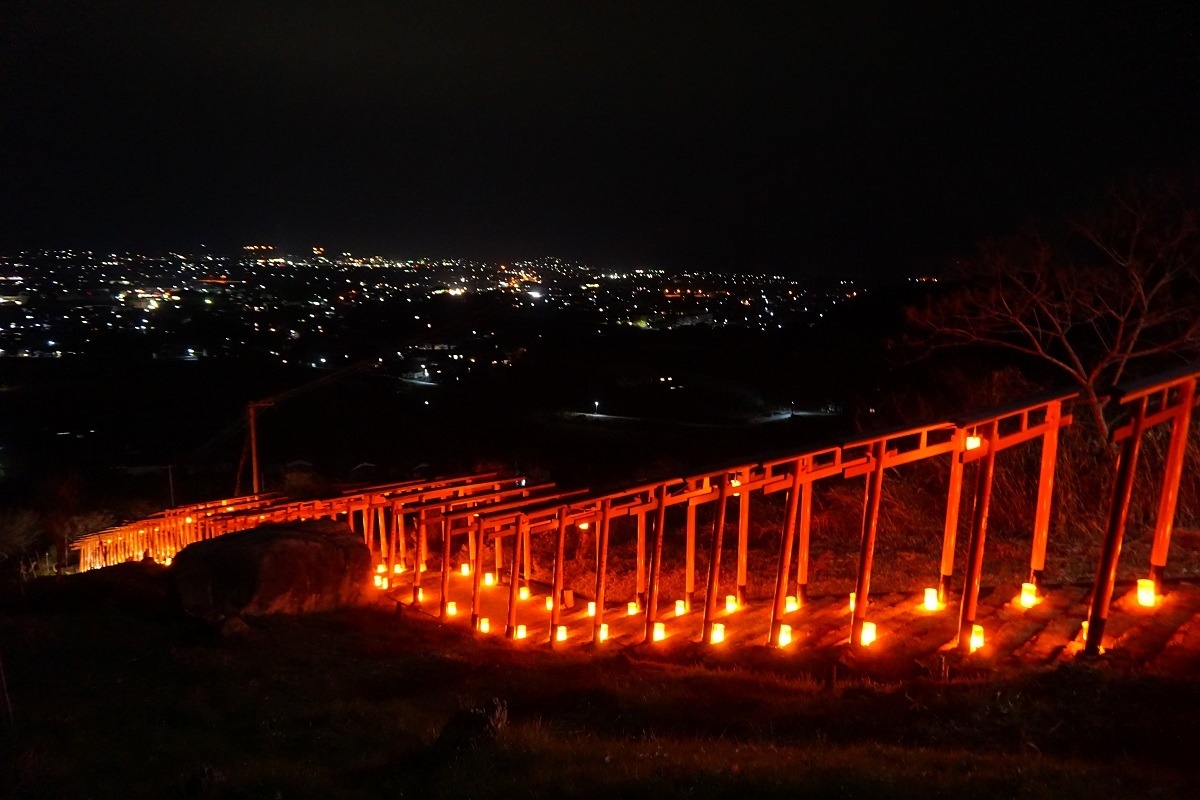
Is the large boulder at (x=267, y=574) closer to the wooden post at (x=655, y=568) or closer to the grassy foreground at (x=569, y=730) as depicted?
the grassy foreground at (x=569, y=730)

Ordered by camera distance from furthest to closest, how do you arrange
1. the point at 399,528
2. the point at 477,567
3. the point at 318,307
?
the point at 318,307 < the point at 399,528 < the point at 477,567

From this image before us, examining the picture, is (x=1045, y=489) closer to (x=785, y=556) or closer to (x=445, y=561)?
(x=785, y=556)

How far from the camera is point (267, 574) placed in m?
10.9

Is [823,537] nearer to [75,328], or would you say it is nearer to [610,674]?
[610,674]

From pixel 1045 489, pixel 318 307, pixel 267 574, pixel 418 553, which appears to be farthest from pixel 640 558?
pixel 318 307

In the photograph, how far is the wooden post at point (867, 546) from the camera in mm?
7488

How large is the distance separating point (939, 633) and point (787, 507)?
69.3 inches

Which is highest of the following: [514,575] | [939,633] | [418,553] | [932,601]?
[932,601]

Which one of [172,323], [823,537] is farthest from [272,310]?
[823,537]

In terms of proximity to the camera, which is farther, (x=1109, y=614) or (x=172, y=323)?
(x=172, y=323)

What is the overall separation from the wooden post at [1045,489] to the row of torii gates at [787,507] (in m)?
0.01

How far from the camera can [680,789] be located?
4777 millimetres

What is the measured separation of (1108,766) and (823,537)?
10054 millimetres

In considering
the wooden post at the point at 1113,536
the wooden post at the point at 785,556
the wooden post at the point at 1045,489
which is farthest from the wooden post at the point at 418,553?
the wooden post at the point at 1113,536
